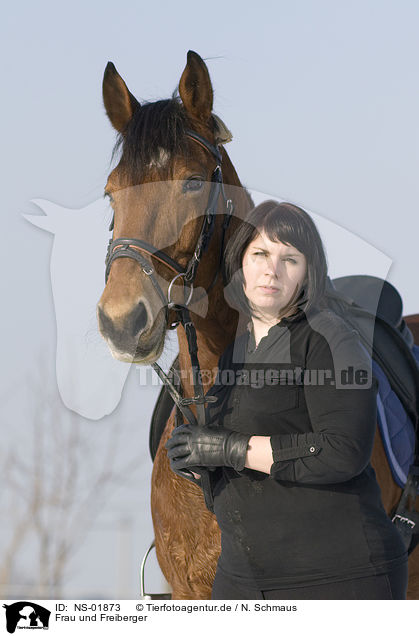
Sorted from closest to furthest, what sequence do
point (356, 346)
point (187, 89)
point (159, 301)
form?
point (356, 346) → point (159, 301) → point (187, 89)

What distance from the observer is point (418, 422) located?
11.5 ft

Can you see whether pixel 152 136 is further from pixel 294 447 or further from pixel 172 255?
pixel 294 447

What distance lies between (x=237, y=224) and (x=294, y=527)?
1298 mm

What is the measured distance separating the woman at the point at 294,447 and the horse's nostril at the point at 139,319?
0.34m

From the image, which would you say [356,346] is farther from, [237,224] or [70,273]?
[70,273]

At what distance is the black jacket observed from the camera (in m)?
1.95

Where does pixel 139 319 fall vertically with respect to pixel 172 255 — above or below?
below

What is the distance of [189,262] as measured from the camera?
2627 millimetres

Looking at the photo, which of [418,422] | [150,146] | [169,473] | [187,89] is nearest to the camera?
[150,146]

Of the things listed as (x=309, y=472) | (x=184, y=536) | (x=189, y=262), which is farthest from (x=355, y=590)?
(x=189, y=262)
